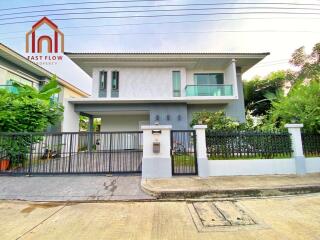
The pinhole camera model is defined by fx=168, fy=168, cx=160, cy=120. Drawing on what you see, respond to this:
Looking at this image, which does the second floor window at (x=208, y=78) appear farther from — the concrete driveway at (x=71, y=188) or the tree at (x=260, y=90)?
the concrete driveway at (x=71, y=188)

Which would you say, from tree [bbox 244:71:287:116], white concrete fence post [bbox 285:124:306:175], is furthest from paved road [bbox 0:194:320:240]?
Answer: tree [bbox 244:71:287:116]

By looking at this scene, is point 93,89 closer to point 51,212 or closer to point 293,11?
point 51,212

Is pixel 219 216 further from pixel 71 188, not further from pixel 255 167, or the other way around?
pixel 71 188

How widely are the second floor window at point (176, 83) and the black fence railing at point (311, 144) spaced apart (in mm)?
9049

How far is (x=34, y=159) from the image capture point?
7.79 m

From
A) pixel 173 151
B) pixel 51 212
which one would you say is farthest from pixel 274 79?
pixel 51 212

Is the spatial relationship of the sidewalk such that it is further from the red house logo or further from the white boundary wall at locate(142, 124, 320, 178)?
the red house logo

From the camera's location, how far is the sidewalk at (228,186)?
198 inches

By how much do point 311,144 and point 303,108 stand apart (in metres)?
1.72

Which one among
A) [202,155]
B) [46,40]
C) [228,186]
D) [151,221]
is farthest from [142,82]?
[151,221]

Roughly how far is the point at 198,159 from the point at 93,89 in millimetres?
11227

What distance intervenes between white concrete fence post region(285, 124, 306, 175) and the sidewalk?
2.01 feet

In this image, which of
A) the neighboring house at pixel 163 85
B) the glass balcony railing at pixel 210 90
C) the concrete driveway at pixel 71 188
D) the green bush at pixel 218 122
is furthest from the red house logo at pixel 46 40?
the green bush at pixel 218 122

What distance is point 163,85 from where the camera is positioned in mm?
14555
